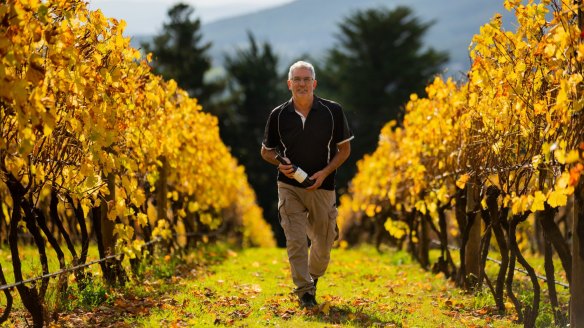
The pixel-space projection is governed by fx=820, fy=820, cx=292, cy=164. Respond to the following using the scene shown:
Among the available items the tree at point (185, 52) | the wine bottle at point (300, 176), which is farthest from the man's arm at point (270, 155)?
the tree at point (185, 52)

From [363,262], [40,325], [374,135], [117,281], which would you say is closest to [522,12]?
[40,325]

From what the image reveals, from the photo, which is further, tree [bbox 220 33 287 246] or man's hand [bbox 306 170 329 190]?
tree [bbox 220 33 287 246]

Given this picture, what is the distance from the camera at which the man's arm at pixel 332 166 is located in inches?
256

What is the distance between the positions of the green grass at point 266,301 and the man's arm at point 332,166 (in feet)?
3.21

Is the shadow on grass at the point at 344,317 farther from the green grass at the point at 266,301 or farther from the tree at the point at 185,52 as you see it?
the tree at the point at 185,52

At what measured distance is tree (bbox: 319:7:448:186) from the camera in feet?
127

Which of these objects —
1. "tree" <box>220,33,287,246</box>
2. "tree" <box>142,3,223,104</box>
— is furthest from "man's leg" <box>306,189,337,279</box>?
"tree" <box>142,3,223,104</box>

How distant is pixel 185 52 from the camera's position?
133ft

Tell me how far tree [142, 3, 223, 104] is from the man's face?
110ft

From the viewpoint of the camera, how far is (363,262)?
12.5 m

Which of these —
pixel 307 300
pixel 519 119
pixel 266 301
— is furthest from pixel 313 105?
pixel 266 301

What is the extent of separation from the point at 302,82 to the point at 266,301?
197 cm

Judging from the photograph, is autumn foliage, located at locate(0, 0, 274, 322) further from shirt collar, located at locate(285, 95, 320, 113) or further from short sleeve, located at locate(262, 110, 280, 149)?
shirt collar, located at locate(285, 95, 320, 113)

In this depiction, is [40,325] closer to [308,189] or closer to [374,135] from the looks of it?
[308,189]
